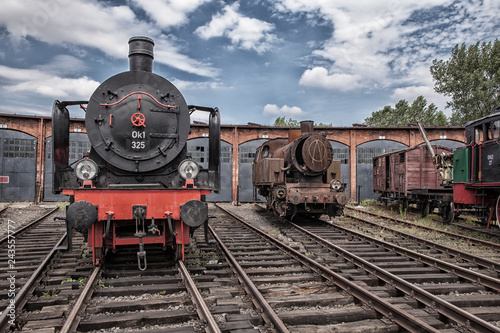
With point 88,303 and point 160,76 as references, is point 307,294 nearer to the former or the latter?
point 88,303

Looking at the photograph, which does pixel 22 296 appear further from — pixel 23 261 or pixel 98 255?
pixel 23 261

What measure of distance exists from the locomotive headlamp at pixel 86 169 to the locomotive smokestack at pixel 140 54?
5.72 feet

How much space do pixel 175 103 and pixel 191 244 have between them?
2.85 m

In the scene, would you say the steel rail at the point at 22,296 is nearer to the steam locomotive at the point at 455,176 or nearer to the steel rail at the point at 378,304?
the steel rail at the point at 378,304

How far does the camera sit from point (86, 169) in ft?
15.6

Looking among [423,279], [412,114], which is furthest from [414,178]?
[412,114]

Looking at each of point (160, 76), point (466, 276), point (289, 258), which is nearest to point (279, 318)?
point (289, 258)

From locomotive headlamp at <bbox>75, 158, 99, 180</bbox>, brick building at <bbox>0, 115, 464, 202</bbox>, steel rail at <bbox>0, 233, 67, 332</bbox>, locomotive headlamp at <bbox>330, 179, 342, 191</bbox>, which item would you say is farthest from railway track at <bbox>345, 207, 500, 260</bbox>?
brick building at <bbox>0, 115, 464, 202</bbox>

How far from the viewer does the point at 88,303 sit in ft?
12.2

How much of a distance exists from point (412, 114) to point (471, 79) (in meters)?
20.1

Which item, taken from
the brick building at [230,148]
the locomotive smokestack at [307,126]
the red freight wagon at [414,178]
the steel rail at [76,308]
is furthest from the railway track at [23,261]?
the red freight wagon at [414,178]

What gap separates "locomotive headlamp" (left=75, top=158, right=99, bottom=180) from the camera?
470 centimetres

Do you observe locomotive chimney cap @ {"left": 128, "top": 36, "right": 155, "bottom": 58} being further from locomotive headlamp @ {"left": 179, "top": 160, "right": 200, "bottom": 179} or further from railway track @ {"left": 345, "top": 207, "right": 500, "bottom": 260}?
railway track @ {"left": 345, "top": 207, "right": 500, "bottom": 260}

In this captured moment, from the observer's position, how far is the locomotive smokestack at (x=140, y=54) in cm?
557
